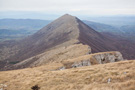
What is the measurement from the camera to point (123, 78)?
15.3 metres

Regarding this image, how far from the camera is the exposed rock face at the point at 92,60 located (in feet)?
120

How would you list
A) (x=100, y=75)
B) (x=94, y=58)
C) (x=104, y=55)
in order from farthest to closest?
(x=104, y=55), (x=94, y=58), (x=100, y=75)

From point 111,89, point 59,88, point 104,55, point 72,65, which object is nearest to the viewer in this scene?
point 111,89

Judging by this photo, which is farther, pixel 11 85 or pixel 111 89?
pixel 11 85

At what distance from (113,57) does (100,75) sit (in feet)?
90.4

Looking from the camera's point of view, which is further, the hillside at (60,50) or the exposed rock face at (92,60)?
the hillside at (60,50)

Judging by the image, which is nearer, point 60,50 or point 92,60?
point 92,60

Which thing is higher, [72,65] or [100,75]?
[100,75]

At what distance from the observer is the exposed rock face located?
36.5 meters

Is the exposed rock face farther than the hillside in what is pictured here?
No

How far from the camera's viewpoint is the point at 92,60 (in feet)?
126

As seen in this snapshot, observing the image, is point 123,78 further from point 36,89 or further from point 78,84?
point 36,89

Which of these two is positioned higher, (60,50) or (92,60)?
(92,60)

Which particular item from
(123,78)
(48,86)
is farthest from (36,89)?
(123,78)
